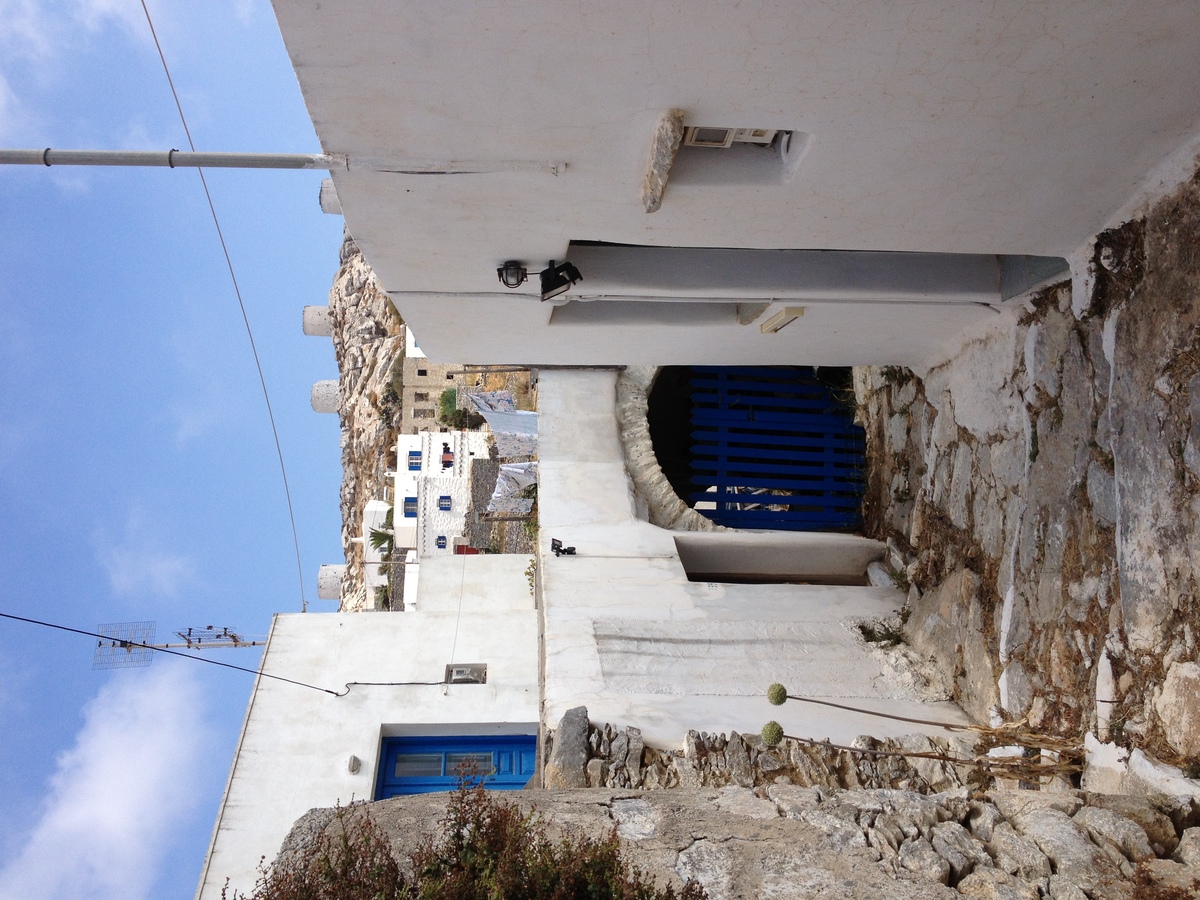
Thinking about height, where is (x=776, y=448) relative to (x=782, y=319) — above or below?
above

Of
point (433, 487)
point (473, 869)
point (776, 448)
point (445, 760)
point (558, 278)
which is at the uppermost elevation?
point (433, 487)

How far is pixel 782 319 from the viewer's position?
5871mm

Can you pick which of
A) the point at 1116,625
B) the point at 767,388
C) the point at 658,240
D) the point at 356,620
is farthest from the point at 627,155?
the point at 356,620

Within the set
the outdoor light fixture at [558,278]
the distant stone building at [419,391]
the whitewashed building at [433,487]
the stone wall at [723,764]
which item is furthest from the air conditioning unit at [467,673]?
the distant stone building at [419,391]

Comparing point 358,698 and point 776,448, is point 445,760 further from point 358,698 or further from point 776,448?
point 776,448

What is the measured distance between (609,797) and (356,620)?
6.78m

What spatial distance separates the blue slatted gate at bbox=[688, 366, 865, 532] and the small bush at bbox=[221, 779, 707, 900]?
18.1 ft

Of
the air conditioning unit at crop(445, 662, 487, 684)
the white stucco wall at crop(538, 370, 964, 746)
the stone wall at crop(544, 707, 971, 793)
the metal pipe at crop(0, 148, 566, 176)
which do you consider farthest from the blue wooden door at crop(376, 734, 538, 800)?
the metal pipe at crop(0, 148, 566, 176)

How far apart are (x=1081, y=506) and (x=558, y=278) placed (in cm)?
308

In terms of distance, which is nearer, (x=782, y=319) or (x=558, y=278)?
(x=558, y=278)

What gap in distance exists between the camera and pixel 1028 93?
3.44 m

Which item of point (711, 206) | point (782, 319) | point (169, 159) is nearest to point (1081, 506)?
point (782, 319)

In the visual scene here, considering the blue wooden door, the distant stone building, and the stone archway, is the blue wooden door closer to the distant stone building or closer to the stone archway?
the stone archway

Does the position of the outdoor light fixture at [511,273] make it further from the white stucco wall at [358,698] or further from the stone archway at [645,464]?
the white stucco wall at [358,698]
